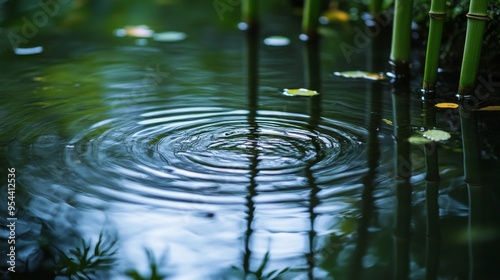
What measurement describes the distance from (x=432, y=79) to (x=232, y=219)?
3.48ft

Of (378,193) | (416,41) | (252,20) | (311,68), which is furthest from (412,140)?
(252,20)

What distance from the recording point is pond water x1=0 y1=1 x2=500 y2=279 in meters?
1.32

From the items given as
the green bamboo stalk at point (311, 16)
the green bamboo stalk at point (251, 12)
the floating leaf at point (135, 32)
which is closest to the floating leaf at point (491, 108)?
the green bamboo stalk at point (311, 16)

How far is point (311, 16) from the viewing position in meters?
3.09

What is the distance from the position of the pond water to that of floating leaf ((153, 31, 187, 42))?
45 centimetres

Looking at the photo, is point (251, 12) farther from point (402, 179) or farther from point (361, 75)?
point (402, 179)

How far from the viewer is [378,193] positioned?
1577 millimetres

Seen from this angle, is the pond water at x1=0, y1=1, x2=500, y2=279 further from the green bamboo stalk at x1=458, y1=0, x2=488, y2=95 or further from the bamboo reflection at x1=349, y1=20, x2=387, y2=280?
the green bamboo stalk at x1=458, y1=0, x2=488, y2=95

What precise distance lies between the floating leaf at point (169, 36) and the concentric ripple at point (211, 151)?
1.09 meters

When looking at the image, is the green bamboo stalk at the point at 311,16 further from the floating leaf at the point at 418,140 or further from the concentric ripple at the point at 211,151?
the floating leaf at the point at 418,140

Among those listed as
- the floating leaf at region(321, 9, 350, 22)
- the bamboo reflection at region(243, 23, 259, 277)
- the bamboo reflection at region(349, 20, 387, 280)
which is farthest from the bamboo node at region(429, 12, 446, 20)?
the floating leaf at region(321, 9, 350, 22)

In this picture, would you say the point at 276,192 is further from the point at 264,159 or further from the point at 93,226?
the point at 93,226

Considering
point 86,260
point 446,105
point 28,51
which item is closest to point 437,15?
point 446,105

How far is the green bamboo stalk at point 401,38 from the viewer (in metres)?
2.33
